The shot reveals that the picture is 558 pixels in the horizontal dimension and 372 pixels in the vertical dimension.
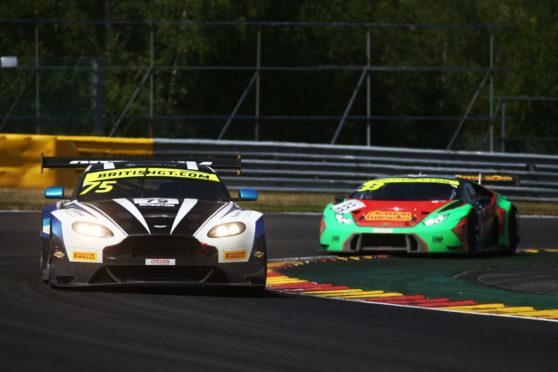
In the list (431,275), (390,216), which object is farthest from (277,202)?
(431,275)

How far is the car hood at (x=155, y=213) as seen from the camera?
13156 mm

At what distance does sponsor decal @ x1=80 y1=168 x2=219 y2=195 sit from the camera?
48.0ft

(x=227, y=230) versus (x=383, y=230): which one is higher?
(x=227, y=230)

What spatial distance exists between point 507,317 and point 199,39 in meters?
27.3

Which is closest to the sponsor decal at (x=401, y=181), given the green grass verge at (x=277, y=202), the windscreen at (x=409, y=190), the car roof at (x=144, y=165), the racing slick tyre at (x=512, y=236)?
the windscreen at (x=409, y=190)

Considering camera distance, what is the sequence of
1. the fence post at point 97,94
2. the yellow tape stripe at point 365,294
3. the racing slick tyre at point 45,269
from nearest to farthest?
the racing slick tyre at point 45,269
the yellow tape stripe at point 365,294
the fence post at point 97,94

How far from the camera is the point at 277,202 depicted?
31344mm

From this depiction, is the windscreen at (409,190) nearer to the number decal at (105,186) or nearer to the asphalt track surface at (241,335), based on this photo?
the number decal at (105,186)

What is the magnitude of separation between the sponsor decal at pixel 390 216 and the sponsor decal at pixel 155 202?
585 cm

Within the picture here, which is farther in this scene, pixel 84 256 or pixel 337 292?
pixel 337 292

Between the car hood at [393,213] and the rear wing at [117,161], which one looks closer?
the rear wing at [117,161]

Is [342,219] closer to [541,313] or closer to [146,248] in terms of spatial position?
[146,248]

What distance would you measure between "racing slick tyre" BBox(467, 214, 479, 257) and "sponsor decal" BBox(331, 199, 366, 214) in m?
1.31

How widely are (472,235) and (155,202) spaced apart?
6.94 meters
